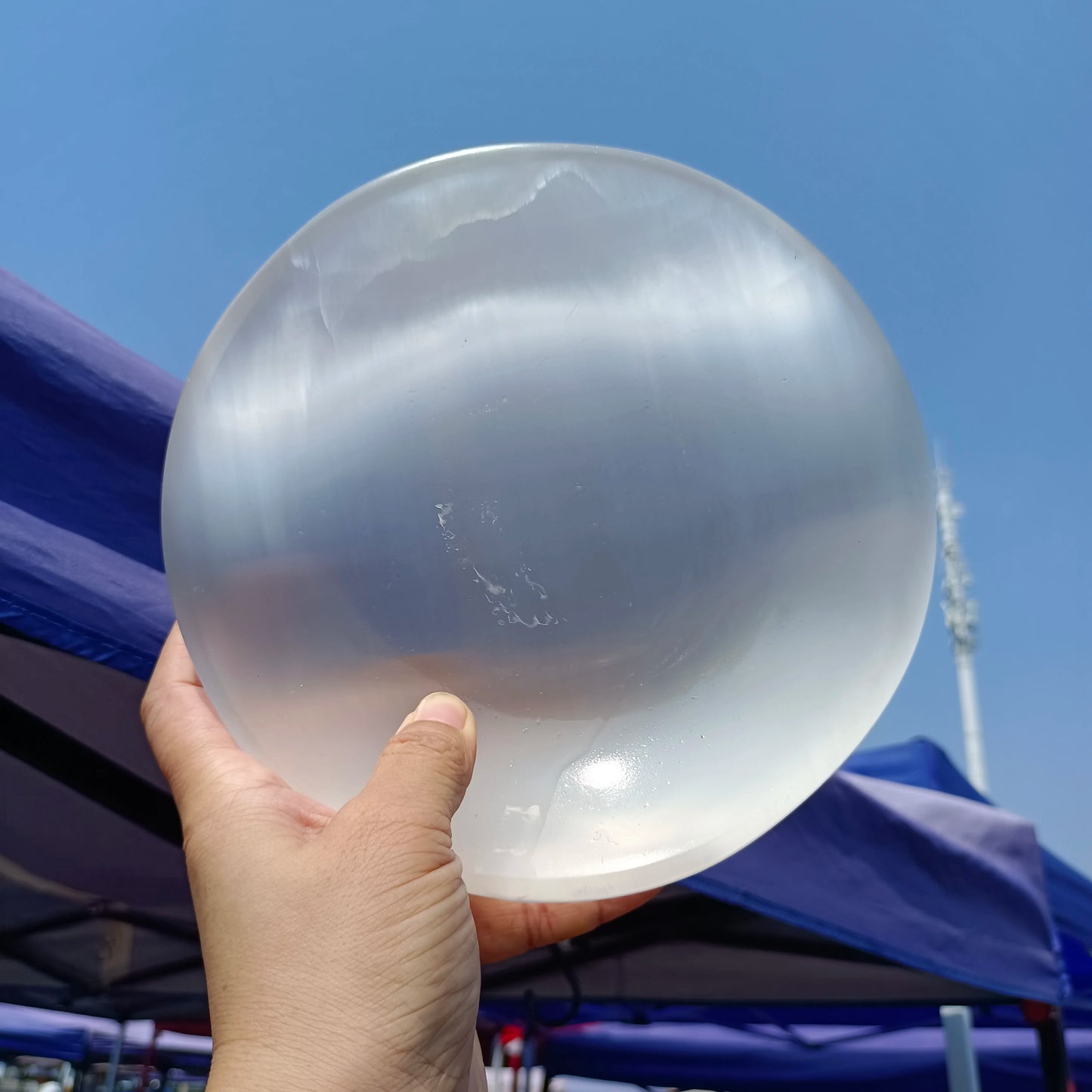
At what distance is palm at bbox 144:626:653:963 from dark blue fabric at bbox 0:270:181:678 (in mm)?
80

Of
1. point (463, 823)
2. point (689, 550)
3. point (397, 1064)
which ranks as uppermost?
point (689, 550)

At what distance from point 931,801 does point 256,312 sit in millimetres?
1377

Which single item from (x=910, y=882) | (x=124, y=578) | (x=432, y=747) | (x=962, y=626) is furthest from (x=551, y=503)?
(x=962, y=626)

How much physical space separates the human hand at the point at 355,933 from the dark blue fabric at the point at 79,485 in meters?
0.31

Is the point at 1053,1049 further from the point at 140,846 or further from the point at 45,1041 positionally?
the point at 45,1041

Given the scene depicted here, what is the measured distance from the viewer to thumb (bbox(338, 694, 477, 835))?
499mm

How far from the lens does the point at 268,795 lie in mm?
582

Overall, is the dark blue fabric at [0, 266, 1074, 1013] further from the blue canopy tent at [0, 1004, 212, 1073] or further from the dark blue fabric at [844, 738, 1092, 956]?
the blue canopy tent at [0, 1004, 212, 1073]

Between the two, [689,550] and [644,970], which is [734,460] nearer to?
[689,550]

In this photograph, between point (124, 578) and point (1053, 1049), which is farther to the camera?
point (1053, 1049)

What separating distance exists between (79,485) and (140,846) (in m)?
0.87

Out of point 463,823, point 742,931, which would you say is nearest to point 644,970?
point 742,931

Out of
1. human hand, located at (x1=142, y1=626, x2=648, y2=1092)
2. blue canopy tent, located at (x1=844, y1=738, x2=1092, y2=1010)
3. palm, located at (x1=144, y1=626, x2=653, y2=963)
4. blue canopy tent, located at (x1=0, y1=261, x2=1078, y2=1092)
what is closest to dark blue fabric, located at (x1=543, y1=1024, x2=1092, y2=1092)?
blue canopy tent, located at (x1=0, y1=261, x2=1078, y2=1092)

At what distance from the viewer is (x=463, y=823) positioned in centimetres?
58
